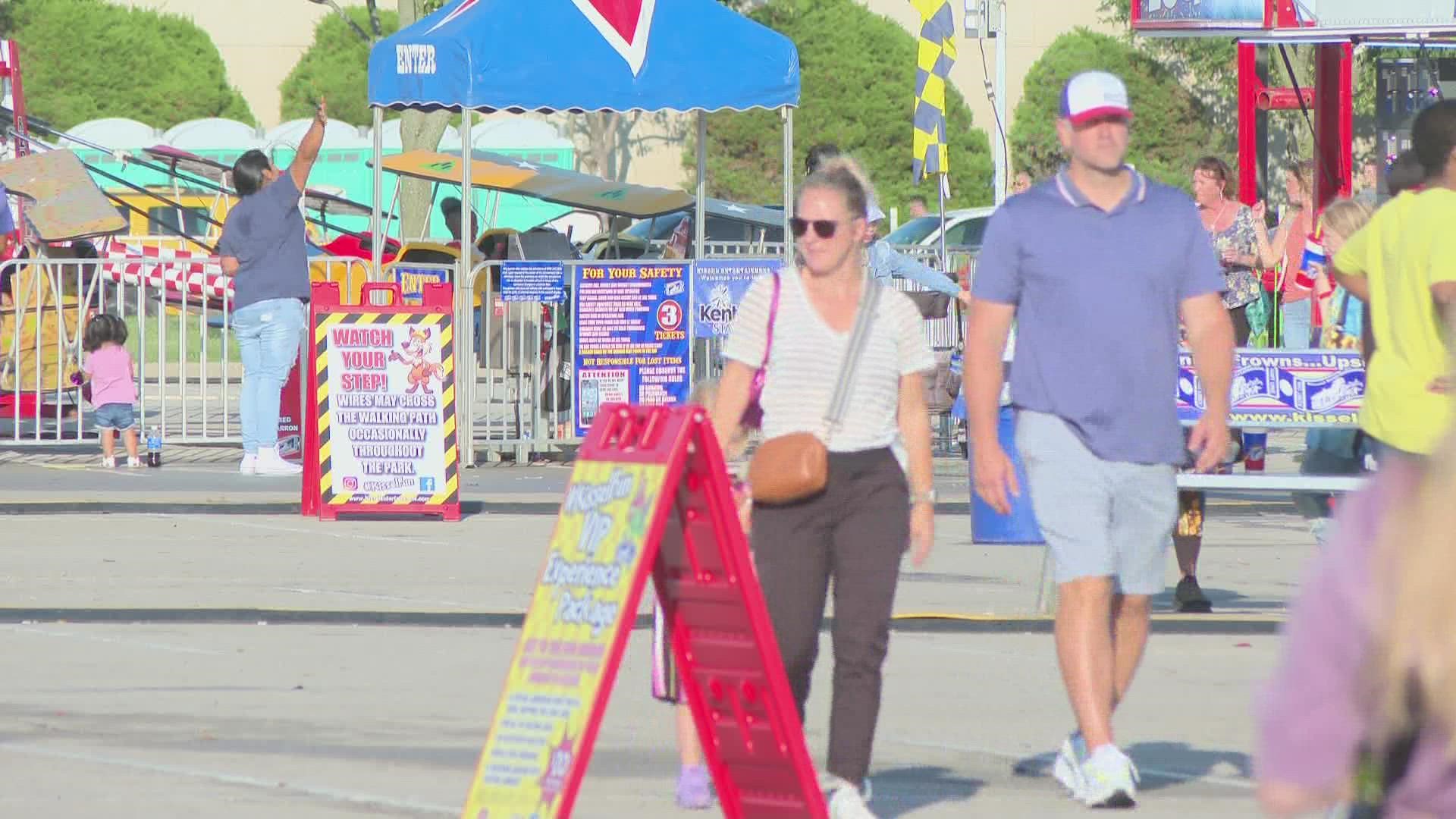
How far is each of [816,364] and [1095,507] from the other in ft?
2.99

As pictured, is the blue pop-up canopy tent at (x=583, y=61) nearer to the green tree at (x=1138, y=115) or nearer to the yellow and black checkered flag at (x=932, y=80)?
the yellow and black checkered flag at (x=932, y=80)

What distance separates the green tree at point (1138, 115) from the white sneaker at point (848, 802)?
138 feet

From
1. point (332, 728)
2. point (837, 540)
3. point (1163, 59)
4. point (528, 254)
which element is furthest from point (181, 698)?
point (1163, 59)

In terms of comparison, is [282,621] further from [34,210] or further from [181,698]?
[34,210]

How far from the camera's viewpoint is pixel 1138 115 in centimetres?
4791

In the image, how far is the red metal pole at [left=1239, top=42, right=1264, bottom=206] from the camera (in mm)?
21531

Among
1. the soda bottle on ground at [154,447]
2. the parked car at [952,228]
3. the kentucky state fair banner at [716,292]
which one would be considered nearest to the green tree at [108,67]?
the parked car at [952,228]

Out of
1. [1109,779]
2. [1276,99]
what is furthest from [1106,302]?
[1276,99]

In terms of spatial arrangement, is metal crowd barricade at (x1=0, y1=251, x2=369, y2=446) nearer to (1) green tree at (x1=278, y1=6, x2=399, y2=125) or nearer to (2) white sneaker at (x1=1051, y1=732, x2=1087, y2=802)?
(2) white sneaker at (x1=1051, y1=732, x2=1087, y2=802)

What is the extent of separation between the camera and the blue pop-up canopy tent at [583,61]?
605 inches

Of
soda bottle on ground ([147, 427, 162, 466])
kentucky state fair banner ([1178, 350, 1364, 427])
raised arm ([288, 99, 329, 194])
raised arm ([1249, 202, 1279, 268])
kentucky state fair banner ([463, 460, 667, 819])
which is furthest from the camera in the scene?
soda bottle on ground ([147, 427, 162, 466])

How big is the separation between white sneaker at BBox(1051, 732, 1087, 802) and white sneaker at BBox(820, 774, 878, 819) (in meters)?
0.77

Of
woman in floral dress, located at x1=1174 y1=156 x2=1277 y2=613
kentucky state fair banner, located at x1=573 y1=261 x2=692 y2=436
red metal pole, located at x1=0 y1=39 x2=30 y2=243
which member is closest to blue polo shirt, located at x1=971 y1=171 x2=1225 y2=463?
woman in floral dress, located at x1=1174 y1=156 x2=1277 y2=613

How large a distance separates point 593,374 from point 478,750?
26.9ft
